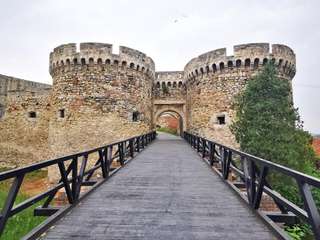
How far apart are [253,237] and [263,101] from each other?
10046 millimetres

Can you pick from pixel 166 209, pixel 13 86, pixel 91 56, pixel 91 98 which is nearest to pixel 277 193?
pixel 166 209

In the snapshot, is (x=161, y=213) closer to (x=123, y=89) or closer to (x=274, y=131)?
(x=274, y=131)

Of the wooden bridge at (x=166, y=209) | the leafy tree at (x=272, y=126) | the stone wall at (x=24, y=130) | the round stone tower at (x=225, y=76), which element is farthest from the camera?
the stone wall at (x=24, y=130)

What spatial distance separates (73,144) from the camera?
46.9 ft

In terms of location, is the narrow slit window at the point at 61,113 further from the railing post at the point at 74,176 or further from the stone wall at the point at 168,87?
the railing post at the point at 74,176

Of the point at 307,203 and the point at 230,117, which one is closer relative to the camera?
the point at 307,203

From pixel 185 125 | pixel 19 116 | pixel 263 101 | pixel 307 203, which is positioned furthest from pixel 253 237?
pixel 19 116

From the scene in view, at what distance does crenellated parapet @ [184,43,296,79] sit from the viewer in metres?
14.4

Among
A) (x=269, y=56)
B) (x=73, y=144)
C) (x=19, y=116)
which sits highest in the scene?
(x=269, y=56)

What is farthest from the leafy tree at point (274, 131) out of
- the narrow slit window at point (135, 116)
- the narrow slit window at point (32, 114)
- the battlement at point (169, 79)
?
the narrow slit window at point (32, 114)

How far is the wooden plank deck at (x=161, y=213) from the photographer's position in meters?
2.91

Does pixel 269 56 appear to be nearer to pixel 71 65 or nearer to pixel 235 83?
pixel 235 83

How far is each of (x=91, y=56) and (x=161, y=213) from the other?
40.2 feet

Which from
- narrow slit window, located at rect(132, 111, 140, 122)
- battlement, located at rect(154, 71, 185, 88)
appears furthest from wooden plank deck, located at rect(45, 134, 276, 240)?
battlement, located at rect(154, 71, 185, 88)
